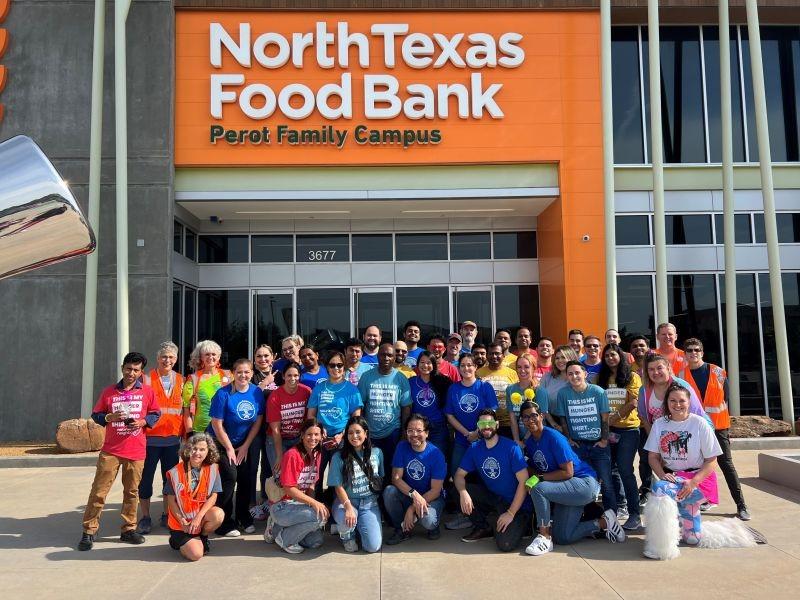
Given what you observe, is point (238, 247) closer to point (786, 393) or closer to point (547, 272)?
point (547, 272)

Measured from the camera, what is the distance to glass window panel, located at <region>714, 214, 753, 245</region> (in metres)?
14.2

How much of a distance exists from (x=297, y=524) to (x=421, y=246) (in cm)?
1045

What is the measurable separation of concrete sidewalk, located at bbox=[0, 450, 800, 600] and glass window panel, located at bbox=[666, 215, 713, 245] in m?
9.00

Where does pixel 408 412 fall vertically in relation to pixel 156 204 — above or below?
below

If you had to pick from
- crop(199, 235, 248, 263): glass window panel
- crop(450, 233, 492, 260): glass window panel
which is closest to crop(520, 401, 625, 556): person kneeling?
crop(450, 233, 492, 260): glass window panel

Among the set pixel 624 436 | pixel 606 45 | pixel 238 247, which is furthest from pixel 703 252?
pixel 238 247

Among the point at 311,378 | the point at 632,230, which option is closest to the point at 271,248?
the point at 632,230

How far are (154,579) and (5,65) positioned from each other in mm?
12027

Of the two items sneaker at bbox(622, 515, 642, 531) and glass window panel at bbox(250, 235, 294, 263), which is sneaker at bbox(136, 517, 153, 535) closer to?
sneaker at bbox(622, 515, 642, 531)

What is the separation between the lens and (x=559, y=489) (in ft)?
17.8

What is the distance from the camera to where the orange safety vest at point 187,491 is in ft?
17.6

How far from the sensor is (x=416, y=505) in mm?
5535

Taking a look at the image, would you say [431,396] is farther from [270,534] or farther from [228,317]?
[228,317]

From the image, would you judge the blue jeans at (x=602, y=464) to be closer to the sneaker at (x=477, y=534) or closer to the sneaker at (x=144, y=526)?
the sneaker at (x=477, y=534)
